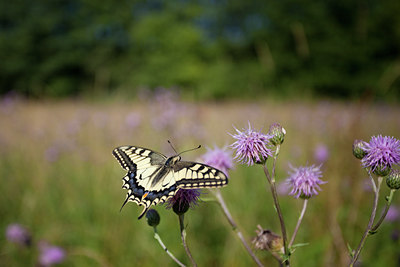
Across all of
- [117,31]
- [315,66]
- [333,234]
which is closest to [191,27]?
[117,31]

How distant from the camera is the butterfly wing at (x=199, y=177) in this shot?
0.96 m

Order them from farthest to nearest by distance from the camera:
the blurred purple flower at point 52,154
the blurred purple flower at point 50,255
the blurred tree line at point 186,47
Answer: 1. the blurred tree line at point 186,47
2. the blurred purple flower at point 52,154
3. the blurred purple flower at point 50,255

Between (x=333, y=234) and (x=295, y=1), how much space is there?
25.9 meters

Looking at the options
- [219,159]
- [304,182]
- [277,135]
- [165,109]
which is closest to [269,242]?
[304,182]

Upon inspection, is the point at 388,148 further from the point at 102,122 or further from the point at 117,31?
the point at 117,31

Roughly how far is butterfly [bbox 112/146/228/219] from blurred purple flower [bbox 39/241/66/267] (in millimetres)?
1267

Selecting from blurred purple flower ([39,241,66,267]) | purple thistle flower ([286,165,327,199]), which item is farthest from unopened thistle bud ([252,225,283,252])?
blurred purple flower ([39,241,66,267])

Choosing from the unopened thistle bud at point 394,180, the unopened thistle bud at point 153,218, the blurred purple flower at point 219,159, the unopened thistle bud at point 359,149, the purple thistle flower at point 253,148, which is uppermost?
the blurred purple flower at point 219,159

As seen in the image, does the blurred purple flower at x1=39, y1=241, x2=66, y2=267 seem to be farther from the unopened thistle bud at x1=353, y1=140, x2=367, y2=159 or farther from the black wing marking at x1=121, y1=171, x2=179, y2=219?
the unopened thistle bud at x1=353, y1=140, x2=367, y2=159

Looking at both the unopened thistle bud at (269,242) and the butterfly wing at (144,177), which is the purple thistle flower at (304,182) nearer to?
the unopened thistle bud at (269,242)

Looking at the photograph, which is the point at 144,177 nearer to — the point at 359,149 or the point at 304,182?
the point at 304,182

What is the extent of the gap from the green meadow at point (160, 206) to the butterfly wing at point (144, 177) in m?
0.23

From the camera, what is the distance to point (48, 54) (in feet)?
87.6

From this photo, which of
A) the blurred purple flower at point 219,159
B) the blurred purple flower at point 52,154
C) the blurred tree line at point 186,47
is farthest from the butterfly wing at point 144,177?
the blurred tree line at point 186,47
